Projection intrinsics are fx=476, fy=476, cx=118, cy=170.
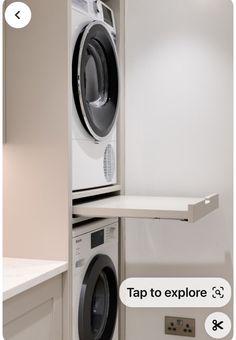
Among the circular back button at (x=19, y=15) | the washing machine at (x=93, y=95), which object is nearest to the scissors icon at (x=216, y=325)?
the washing machine at (x=93, y=95)

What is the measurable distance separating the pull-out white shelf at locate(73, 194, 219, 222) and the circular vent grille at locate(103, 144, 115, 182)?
0.27 m

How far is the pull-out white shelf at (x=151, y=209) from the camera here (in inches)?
75.5

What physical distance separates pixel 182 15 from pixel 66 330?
1713mm

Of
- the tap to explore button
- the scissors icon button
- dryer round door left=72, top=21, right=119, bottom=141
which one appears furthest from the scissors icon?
dryer round door left=72, top=21, right=119, bottom=141

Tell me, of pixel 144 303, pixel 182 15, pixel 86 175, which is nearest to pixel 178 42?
pixel 182 15

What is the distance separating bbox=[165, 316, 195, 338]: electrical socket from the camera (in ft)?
8.47

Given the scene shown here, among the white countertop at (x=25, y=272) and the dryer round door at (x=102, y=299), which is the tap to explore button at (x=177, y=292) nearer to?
the dryer round door at (x=102, y=299)

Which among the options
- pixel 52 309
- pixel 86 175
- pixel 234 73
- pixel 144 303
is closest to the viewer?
pixel 52 309

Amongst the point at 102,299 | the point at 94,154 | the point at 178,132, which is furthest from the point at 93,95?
the point at 102,299

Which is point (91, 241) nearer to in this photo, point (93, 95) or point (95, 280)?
point (95, 280)

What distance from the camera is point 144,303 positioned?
8.65 feet

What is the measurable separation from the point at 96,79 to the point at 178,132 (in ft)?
1.76

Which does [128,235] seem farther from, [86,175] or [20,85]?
[20,85]

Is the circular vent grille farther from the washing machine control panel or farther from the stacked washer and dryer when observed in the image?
the washing machine control panel
